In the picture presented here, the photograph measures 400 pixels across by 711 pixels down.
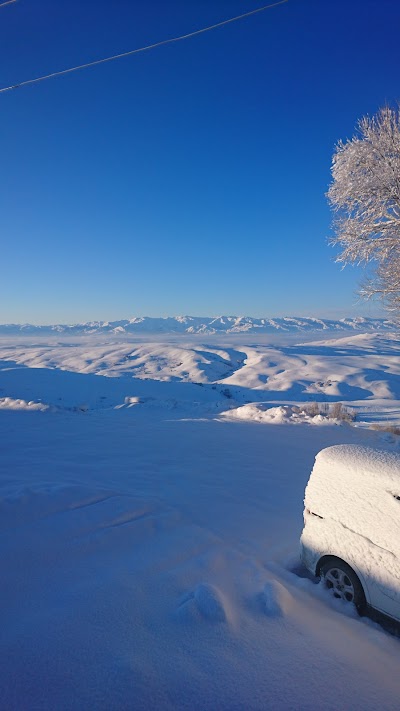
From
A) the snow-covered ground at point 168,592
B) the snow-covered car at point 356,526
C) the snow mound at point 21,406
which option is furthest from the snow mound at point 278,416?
the snow-covered car at point 356,526

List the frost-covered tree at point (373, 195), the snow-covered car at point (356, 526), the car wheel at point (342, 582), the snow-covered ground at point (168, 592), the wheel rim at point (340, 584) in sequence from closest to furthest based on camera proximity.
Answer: the snow-covered ground at point (168, 592) → the snow-covered car at point (356, 526) → the car wheel at point (342, 582) → the wheel rim at point (340, 584) → the frost-covered tree at point (373, 195)

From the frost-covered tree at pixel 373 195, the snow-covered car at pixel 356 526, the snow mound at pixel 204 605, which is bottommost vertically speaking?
the snow mound at pixel 204 605

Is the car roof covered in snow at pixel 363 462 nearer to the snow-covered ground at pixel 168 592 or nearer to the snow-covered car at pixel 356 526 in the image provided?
the snow-covered car at pixel 356 526

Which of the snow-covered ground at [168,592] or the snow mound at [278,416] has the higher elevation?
the snow-covered ground at [168,592]

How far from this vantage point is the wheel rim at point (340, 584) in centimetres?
267

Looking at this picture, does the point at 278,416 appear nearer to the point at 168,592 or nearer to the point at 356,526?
the point at 356,526

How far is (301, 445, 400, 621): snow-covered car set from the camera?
2426 mm

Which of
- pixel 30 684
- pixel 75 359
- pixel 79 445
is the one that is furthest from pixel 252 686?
pixel 75 359

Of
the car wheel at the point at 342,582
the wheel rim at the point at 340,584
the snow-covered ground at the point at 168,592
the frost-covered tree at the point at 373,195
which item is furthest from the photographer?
the frost-covered tree at the point at 373,195

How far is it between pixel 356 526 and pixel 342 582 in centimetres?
50

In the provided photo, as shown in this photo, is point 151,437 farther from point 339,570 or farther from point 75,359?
point 75,359

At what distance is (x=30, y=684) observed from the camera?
168 cm

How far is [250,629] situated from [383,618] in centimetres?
97

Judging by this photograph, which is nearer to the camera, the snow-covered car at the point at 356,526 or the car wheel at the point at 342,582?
the snow-covered car at the point at 356,526
